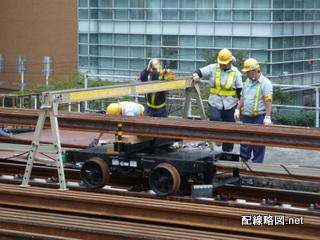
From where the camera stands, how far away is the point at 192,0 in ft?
149

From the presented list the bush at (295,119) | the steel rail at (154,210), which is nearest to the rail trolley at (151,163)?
the steel rail at (154,210)

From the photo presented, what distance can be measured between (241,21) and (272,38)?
7.41 ft

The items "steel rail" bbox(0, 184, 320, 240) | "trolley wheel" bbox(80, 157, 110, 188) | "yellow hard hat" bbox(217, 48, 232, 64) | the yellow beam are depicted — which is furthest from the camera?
"yellow hard hat" bbox(217, 48, 232, 64)

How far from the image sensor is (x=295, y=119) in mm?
18859

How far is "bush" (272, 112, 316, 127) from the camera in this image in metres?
18.0

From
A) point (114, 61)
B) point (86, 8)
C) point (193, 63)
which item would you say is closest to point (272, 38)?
point (193, 63)

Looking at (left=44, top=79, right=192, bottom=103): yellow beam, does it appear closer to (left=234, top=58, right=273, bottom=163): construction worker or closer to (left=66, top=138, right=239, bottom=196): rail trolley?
(left=66, top=138, right=239, bottom=196): rail trolley

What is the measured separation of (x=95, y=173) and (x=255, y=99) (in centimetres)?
337

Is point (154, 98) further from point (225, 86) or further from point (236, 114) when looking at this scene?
point (236, 114)

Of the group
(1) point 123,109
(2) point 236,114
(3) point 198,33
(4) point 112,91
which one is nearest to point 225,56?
→ (2) point 236,114

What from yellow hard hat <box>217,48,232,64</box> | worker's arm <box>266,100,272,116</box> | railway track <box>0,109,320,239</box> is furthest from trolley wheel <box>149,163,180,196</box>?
yellow hard hat <box>217,48,232,64</box>

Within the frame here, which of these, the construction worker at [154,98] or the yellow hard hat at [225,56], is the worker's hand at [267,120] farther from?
the construction worker at [154,98]

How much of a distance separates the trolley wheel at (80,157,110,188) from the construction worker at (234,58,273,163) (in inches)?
110

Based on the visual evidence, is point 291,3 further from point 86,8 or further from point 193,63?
point 86,8
